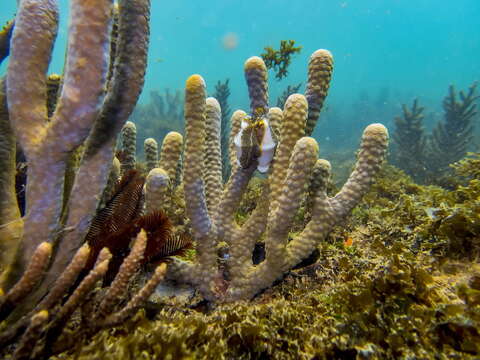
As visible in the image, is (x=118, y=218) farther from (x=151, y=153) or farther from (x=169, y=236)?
(x=151, y=153)

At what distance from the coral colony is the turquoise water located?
327 feet

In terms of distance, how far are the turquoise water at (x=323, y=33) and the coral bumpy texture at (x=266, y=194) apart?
→ 3910 inches

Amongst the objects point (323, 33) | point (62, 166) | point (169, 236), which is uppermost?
point (323, 33)

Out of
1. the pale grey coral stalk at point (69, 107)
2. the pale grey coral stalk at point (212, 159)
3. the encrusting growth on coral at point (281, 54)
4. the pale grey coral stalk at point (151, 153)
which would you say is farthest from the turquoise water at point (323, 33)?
the pale grey coral stalk at point (69, 107)

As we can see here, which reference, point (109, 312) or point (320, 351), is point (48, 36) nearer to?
point (109, 312)

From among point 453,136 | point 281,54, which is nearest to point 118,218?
point 281,54

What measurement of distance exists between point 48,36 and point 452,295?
2859 millimetres

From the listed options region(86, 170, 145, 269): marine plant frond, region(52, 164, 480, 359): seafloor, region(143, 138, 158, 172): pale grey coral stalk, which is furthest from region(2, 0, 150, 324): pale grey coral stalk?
region(143, 138, 158, 172): pale grey coral stalk

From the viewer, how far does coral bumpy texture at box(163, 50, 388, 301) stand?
7.16 ft

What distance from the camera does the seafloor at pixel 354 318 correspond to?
1380mm

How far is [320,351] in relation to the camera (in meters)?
1.52

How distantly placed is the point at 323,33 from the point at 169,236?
462 feet

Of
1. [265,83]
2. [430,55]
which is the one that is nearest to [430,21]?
[430,55]

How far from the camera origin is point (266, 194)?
251 centimetres
